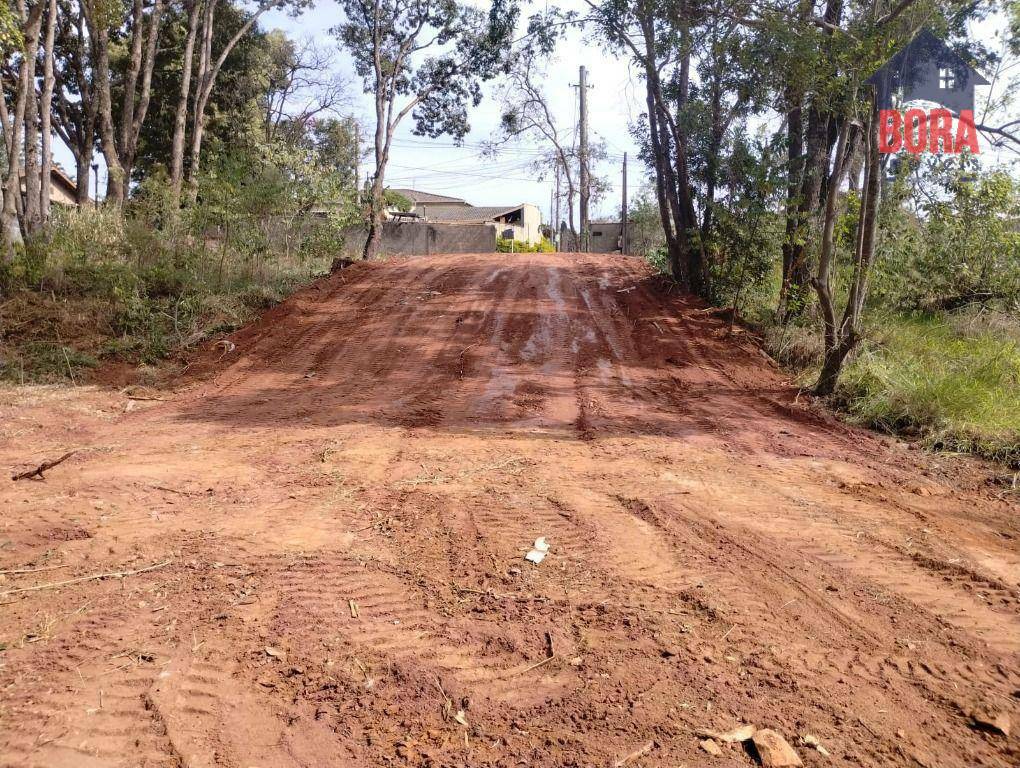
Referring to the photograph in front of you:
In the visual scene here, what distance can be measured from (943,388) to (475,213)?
43.8 m

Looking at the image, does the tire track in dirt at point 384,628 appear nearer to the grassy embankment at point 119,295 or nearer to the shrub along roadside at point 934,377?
the shrub along roadside at point 934,377

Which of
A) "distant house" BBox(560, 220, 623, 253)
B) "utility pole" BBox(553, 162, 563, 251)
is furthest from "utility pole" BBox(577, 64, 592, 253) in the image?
"utility pole" BBox(553, 162, 563, 251)

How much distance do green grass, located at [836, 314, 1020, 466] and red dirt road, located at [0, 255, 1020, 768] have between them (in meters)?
0.51

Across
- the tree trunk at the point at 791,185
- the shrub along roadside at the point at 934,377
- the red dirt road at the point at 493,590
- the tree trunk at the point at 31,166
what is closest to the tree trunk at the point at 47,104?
the tree trunk at the point at 31,166

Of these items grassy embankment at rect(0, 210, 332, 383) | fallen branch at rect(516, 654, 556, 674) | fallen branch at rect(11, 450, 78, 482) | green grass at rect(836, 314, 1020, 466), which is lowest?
fallen branch at rect(516, 654, 556, 674)

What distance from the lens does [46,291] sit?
33.3ft

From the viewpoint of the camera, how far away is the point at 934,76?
1165 cm

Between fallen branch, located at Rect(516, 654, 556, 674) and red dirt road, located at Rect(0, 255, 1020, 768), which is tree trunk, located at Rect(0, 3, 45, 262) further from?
fallen branch, located at Rect(516, 654, 556, 674)

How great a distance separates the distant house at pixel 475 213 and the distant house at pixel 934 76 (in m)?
30.6

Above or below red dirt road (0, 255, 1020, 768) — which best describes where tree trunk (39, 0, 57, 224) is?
above

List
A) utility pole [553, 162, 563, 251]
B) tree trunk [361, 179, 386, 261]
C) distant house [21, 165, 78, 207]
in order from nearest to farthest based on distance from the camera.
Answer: tree trunk [361, 179, 386, 261] < distant house [21, 165, 78, 207] < utility pole [553, 162, 563, 251]

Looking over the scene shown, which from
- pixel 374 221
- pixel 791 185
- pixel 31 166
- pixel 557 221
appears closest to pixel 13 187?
pixel 31 166

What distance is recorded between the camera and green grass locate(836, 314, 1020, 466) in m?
6.18

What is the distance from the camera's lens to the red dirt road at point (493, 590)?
2504 mm
